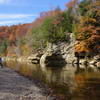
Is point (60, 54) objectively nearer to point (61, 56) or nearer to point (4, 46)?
point (61, 56)

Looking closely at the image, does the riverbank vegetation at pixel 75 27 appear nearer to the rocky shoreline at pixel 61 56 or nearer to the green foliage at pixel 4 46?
the rocky shoreline at pixel 61 56

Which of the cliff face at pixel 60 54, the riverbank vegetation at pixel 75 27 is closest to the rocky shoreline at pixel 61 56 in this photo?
the cliff face at pixel 60 54

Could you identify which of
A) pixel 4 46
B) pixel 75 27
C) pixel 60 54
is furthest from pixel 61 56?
pixel 4 46

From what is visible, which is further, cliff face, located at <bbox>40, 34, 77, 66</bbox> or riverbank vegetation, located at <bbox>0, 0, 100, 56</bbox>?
cliff face, located at <bbox>40, 34, 77, 66</bbox>

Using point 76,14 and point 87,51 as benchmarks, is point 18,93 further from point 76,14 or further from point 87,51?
point 76,14

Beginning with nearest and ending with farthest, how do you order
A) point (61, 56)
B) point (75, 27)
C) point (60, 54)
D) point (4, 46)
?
point (75, 27) < point (61, 56) < point (60, 54) < point (4, 46)

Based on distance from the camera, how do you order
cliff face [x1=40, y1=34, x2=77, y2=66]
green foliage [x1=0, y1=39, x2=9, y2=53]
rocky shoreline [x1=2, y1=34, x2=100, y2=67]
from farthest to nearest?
green foliage [x1=0, y1=39, x2=9, y2=53] < cliff face [x1=40, y1=34, x2=77, y2=66] < rocky shoreline [x1=2, y1=34, x2=100, y2=67]

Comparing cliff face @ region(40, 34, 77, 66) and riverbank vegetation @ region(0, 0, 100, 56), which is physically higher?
riverbank vegetation @ region(0, 0, 100, 56)

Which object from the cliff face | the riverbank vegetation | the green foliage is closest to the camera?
the riverbank vegetation

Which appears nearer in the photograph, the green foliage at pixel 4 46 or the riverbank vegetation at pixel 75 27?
the riverbank vegetation at pixel 75 27

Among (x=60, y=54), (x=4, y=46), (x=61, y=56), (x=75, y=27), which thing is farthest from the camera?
(x=4, y=46)

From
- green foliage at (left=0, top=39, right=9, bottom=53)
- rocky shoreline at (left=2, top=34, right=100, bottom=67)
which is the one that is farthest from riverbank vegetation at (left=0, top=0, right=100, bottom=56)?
green foliage at (left=0, top=39, right=9, bottom=53)

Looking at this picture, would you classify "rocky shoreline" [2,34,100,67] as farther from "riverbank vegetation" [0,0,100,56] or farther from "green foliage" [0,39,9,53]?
"green foliage" [0,39,9,53]

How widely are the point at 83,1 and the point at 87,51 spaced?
1389 centimetres
